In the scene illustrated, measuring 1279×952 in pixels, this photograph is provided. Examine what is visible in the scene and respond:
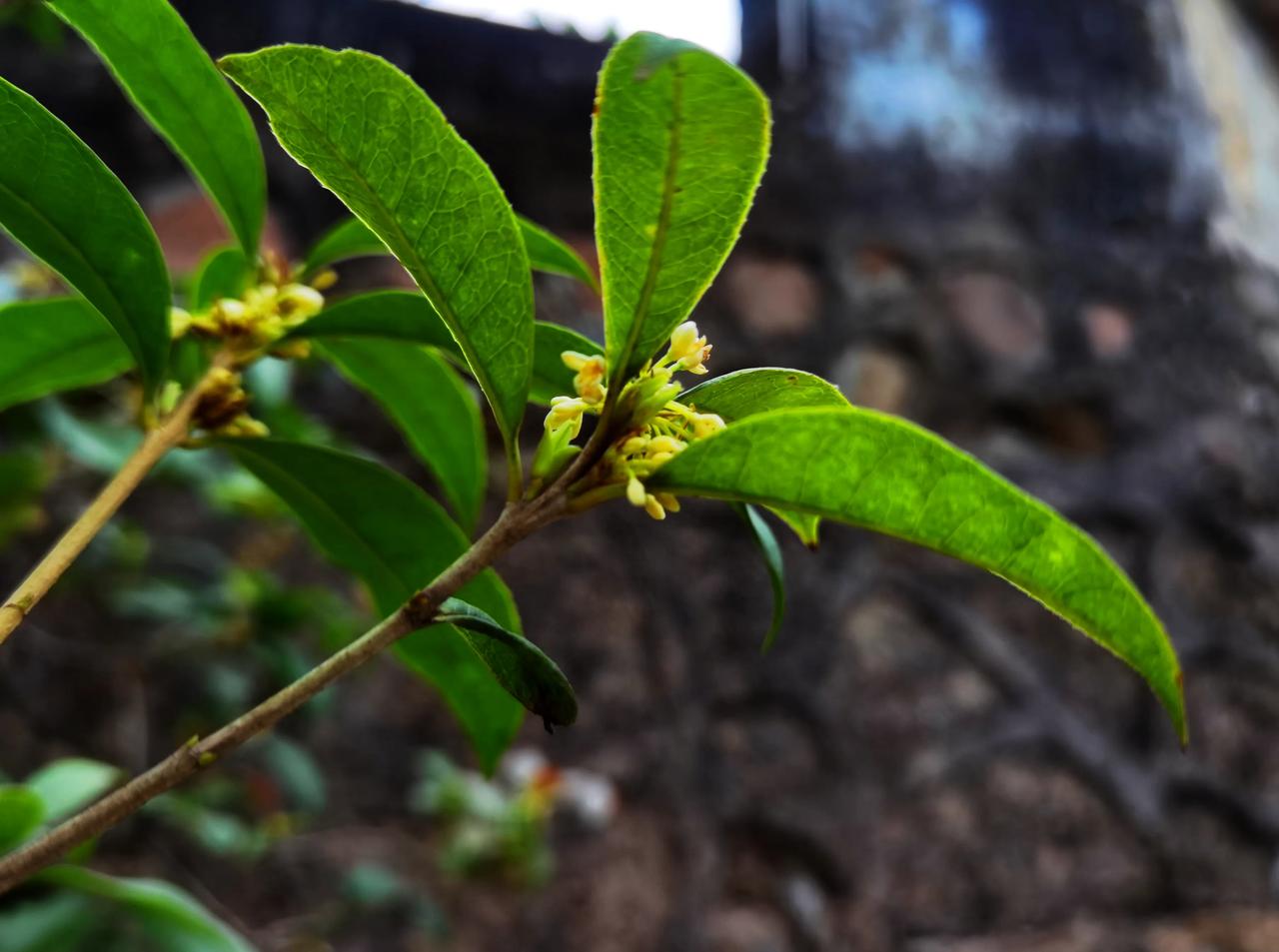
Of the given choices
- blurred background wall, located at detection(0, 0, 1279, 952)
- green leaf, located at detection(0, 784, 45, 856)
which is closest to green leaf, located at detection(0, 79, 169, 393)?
green leaf, located at detection(0, 784, 45, 856)

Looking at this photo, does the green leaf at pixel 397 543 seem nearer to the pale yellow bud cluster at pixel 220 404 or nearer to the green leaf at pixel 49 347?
the pale yellow bud cluster at pixel 220 404

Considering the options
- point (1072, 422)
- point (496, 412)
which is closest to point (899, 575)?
point (1072, 422)

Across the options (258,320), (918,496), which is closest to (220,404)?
(258,320)

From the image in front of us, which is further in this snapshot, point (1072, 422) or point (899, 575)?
point (1072, 422)

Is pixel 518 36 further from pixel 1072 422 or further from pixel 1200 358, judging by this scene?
pixel 1200 358

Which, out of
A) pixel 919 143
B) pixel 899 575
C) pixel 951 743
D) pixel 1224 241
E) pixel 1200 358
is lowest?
pixel 951 743

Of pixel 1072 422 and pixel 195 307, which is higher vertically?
pixel 195 307

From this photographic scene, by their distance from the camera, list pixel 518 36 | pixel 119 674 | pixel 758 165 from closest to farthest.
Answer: pixel 758 165 < pixel 119 674 < pixel 518 36
